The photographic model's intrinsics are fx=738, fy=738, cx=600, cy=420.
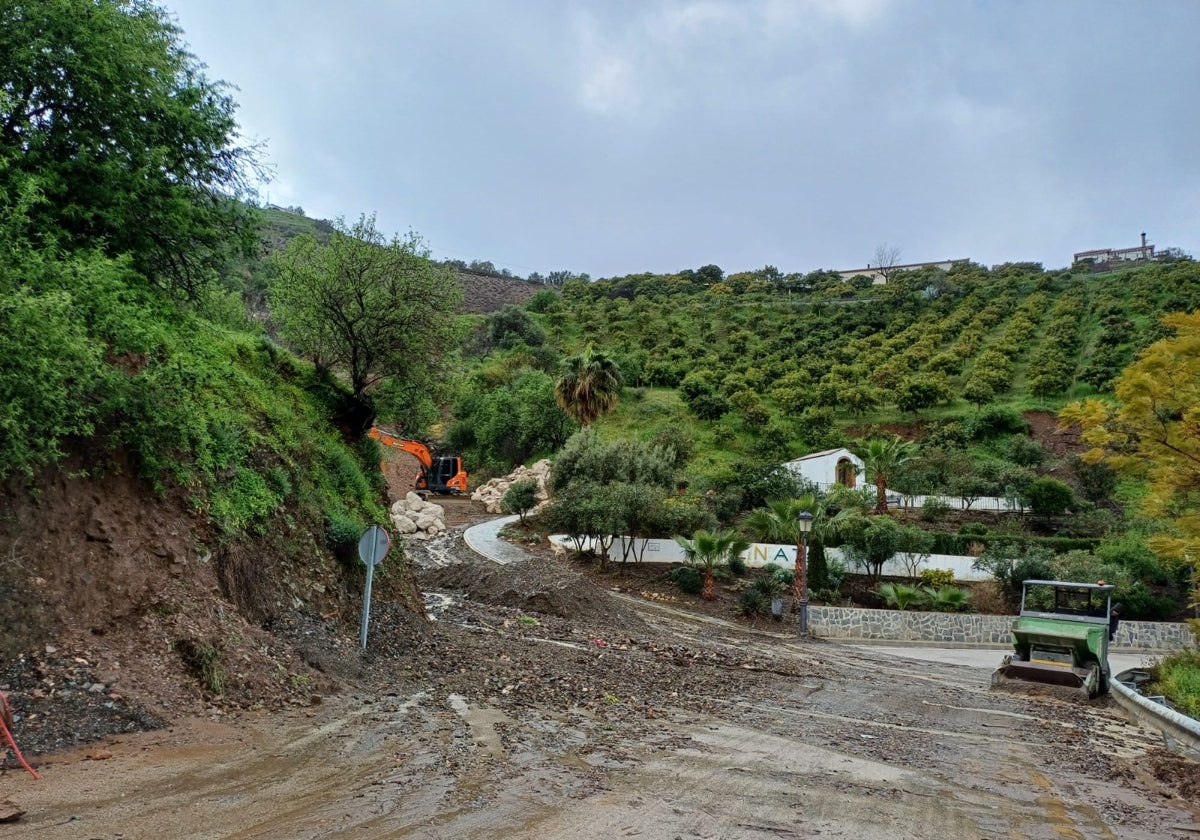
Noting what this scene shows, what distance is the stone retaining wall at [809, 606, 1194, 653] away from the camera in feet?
82.4

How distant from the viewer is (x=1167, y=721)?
992 cm

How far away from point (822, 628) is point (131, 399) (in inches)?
872

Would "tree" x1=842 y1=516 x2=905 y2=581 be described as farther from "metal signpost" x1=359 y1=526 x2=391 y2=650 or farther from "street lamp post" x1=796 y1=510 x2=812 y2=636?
"metal signpost" x1=359 y1=526 x2=391 y2=650

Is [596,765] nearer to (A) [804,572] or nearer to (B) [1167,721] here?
(B) [1167,721]

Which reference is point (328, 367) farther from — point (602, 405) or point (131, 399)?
point (602, 405)

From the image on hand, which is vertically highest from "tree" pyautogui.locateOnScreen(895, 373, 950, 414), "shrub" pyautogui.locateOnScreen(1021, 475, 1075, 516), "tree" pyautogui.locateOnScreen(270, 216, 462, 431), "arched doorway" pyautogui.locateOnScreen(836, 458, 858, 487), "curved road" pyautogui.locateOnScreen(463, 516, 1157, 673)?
"tree" pyautogui.locateOnScreen(895, 373, 950, 414)

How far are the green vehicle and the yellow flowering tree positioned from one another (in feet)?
6.80

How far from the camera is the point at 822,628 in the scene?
24984 mm

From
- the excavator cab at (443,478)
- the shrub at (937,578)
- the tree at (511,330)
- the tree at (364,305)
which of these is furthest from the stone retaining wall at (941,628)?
the tree at (511,330)

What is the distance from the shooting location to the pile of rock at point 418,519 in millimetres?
34219

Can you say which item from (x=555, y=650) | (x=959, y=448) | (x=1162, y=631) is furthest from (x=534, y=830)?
(x=959, y=448)

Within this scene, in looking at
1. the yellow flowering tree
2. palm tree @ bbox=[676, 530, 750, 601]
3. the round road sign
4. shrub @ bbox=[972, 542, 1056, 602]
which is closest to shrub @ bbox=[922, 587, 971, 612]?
shrub @ bbox=[972, 542, 1056, 602]

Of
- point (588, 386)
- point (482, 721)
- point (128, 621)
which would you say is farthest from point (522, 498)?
point (128, 621)

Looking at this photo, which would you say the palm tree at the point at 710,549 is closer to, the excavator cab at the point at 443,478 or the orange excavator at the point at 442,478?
the orange excavator at the point at 442,478
